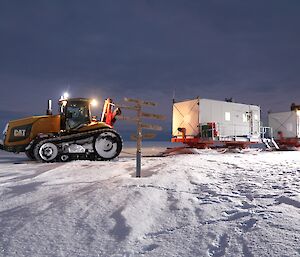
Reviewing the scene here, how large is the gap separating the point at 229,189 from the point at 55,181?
3.65 m

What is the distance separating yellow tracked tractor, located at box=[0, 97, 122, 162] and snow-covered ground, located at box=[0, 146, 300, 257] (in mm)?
5664

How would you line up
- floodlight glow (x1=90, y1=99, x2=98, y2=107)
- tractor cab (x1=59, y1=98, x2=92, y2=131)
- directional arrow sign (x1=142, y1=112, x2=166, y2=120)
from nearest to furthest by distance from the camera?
directional arrow sign (x1=142, y1=112, x2=166, y2=120) → tractor cab (x1=59, y1=98, x2=92, y2=131) → floodlight glow (x1=90, y1=99, x2=98, y2=107)

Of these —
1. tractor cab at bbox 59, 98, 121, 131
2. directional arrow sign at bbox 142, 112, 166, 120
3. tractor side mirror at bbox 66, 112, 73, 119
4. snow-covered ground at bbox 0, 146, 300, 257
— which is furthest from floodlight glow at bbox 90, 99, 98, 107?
snow-covered ground at bbox 0, 146, 300, 257

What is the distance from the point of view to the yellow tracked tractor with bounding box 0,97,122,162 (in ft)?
37.2

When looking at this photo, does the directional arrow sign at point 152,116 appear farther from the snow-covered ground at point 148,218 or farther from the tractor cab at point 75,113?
the tractor cab at point 75,113

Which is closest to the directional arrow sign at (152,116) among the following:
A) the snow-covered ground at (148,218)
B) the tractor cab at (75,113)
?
the snow-covered ground at (148,218)

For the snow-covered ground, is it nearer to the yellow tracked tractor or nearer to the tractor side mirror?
the yellow tracked tractor

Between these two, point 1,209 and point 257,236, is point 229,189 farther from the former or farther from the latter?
point 1,209

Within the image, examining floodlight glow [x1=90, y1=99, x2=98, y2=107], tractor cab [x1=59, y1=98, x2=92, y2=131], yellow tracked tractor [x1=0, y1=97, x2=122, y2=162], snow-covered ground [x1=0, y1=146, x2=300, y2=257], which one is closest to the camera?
snow-covered ground [x1=0, y1=146, x2=300, y2=257]

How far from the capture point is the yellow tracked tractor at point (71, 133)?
11344 mm

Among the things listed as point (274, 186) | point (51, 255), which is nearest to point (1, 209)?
→ point (51, 255)

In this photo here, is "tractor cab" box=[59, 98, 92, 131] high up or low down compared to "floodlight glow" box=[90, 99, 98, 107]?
down

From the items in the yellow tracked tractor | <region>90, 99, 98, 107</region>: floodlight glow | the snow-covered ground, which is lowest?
the snow-covered ground

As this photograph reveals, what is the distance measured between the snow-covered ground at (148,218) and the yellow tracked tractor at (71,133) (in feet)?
18.6
